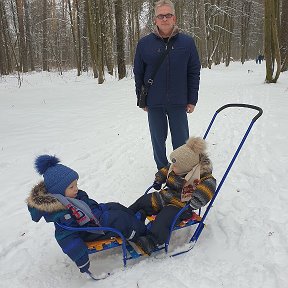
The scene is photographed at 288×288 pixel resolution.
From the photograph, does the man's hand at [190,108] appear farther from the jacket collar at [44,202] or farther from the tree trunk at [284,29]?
the tree trunk at [284,29]

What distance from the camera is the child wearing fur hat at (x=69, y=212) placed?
2.77 meters

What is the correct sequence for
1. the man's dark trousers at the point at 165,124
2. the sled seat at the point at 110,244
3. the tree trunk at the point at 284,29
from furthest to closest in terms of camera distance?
1. the tree trunk at the point at 284,29
2. the man's dark trousers at the point at 165,124
3. the sled seat at the point at 110,244

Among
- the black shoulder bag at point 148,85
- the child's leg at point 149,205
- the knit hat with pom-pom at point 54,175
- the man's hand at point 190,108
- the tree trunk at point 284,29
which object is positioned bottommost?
the child's leg at point 149,205

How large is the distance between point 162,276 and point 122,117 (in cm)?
637

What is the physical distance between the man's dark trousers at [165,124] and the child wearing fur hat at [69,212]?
156cm

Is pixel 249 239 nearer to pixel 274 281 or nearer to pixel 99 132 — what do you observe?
pixel 274 281

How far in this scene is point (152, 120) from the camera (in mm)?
4426

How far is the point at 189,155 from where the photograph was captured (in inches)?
131

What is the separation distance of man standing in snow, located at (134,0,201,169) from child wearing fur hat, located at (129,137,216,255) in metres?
0.95

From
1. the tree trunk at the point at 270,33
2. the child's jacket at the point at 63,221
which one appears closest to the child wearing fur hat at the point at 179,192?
the child's jacket at the point at 63,221

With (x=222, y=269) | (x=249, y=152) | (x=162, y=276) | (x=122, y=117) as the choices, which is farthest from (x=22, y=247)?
(x=122, y=117)

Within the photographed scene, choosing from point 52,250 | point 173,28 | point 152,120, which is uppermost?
point 173,28

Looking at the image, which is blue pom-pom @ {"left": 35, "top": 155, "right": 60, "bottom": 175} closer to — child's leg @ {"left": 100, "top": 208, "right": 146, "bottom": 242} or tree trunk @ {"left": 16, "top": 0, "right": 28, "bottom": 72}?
child's leg @ {"left": 100, "top": 208, "right": 146, "bottom": 242}

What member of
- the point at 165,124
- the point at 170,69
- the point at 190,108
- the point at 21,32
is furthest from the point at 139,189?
the point at 21,32
